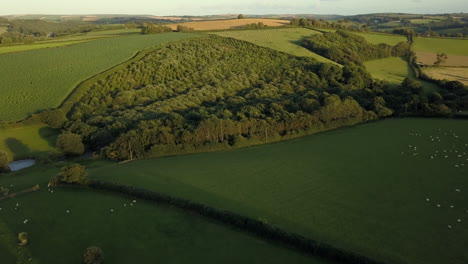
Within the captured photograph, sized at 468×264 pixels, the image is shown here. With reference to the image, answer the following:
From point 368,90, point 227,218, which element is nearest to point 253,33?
point 368,90

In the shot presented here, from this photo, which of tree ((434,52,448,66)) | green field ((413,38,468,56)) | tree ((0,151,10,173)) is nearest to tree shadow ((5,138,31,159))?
tree ((0,151,10,173))

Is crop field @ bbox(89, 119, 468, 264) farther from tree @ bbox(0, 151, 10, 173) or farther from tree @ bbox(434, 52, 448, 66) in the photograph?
tree @ bbox(434, 52, 448, 66)

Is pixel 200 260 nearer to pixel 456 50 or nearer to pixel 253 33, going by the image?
pixel 253 33

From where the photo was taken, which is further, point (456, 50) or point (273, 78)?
point (456, 50)

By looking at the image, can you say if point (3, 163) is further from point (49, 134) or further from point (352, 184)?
point (352, 184)

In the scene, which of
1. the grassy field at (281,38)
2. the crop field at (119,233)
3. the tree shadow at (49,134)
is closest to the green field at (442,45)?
the grassy field at (281,38)

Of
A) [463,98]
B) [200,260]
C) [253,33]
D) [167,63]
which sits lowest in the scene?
[200,260]

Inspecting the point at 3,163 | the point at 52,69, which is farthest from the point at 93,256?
the point at 52,69
